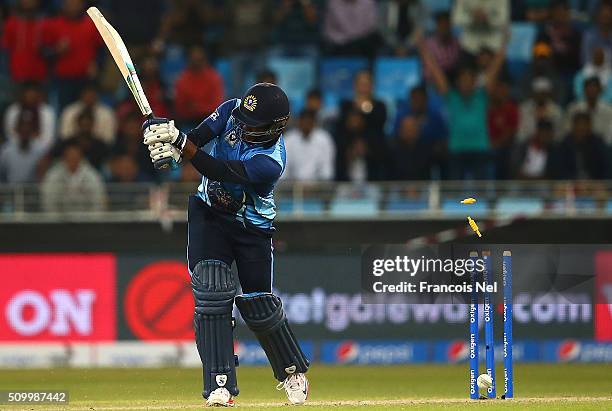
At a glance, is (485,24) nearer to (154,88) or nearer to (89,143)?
(154,88)

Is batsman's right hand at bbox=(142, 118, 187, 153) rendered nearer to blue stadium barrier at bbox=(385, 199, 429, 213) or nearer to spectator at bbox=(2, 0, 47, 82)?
blue stadium barrier at bbox=(385, 199, 429, 213)

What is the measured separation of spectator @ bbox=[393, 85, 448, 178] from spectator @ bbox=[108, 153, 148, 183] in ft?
9.75

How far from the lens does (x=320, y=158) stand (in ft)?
52.0

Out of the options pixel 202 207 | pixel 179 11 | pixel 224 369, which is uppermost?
pixel 179 11

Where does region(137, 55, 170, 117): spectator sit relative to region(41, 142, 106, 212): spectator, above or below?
above

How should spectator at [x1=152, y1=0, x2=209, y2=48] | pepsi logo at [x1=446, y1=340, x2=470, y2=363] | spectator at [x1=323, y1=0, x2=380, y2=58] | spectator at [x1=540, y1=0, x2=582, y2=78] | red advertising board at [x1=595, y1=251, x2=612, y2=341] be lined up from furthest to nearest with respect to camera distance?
spectator at [x1=152, y1=0, x2=209, y2=48] → spectator at [x1=323, y1=0, x2=380, y2=58] → spectator at [x1=540, y1=0, x2=582, y2=78] → pepsi logo at [x1=446, y1=340, x2=470, y2=363] → red advertising board at [x1=595, y1=251, x2=612, y2=341]

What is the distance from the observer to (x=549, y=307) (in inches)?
481

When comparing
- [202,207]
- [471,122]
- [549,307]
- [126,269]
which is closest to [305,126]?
[471,122]

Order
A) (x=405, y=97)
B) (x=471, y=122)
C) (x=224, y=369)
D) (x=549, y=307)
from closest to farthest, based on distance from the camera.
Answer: (x=224, y=369) → (x=549, y=307) → (x=471, y=122) → (x=405, y=97)

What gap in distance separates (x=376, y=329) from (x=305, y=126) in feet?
10.2

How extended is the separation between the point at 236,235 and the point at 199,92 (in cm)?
790

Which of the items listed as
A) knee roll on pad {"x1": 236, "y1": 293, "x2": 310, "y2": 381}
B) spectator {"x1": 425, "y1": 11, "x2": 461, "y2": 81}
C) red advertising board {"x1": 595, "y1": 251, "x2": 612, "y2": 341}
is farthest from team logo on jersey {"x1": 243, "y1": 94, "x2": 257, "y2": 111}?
spectator {"x1": 425, "y1": 11, "x2": 461, "y2": 81}

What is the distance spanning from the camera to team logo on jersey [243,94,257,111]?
8.77 metres

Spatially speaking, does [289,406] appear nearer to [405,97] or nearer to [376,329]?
[376,329]
